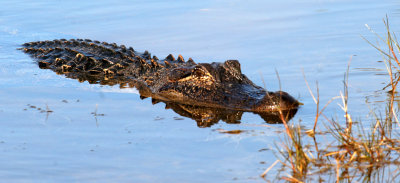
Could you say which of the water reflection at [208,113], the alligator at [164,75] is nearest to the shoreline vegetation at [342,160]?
the alligator at [164,75]

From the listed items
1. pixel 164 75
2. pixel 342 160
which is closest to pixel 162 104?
pixel 164 75

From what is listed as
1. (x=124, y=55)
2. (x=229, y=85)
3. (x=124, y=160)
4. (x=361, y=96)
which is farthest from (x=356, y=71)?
(x=124, y=160)

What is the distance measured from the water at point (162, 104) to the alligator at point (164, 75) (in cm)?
28

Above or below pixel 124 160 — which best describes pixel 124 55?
above

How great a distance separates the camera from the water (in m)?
5.26

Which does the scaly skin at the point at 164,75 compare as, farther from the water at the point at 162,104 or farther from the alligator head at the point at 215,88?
the water at the point at 162,104

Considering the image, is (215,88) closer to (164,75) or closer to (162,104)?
(162,104)

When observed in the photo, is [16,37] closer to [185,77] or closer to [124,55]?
[124,55]

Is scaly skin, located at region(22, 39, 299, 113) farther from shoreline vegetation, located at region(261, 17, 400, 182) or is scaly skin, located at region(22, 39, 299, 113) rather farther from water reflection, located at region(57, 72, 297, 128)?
shoreline vegetation, located at region(261, 17, 400, 182)

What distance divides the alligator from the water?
280mm

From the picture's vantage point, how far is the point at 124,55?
955cm

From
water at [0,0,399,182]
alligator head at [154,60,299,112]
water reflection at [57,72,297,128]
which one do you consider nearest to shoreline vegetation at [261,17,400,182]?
water at [0,0,399,182]

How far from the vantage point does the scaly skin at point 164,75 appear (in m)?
7.26

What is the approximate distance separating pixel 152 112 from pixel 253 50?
3292mm
